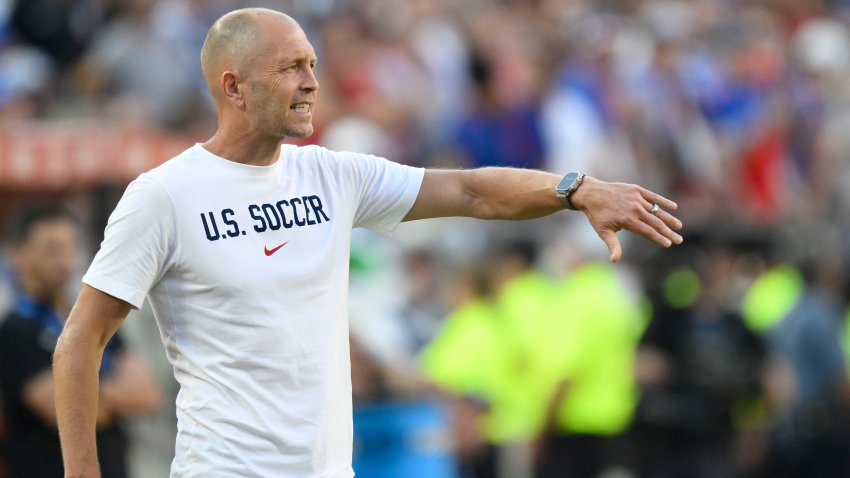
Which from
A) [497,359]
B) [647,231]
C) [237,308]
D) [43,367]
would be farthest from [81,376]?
[497,359]

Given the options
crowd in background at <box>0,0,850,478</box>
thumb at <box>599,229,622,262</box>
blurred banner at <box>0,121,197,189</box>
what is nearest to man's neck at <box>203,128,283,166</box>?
thumb at <box>599,229,622,262</box>

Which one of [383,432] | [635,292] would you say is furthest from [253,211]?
[635,292]

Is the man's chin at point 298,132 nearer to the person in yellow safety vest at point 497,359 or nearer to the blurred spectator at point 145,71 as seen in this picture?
the person in yellow safety vest at point 497,359

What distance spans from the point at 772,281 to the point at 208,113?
193 inches

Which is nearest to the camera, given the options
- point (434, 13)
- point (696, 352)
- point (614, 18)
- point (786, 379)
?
point (696, 352)

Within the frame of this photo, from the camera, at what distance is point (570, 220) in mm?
11727

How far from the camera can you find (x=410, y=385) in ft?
31.8

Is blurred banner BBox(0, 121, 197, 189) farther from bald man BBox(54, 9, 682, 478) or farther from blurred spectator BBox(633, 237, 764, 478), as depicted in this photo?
bald man BBox(54, 9, 682, 478)

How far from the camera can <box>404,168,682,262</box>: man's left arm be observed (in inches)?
198

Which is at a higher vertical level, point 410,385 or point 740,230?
point 740,230

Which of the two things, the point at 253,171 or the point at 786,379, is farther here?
the point at 786,379

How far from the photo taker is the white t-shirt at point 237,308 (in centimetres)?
496

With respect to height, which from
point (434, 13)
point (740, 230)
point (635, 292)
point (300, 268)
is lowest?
point (300, 268)

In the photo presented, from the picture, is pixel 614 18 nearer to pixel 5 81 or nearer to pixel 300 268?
pixel 5 81
